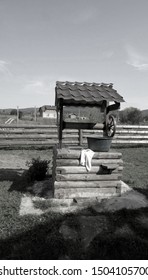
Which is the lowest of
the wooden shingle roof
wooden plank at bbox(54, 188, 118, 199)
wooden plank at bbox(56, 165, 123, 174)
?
wooden plank at bbox(54, 188, 118, 199)

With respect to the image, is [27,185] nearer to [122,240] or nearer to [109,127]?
[109,127]

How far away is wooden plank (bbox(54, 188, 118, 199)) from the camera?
19.4 ft

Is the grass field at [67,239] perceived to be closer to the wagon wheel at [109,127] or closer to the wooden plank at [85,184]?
the wooden plank at [85,184]

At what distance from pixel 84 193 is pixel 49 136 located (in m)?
8.41

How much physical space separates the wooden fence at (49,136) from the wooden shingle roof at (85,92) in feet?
20.5

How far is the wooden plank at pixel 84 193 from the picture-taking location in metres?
5.90

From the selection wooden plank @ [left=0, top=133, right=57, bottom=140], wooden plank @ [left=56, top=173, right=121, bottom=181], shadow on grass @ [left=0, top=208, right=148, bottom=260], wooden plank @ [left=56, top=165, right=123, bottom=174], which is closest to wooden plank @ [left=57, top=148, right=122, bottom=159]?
wooden plank @ [left=56, top=165, right=123, bottom=174]

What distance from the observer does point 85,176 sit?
236 inches

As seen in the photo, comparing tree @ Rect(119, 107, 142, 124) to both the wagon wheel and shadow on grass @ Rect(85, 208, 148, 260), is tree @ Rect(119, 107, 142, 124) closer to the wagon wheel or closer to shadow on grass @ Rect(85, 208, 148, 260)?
the wagon wheel

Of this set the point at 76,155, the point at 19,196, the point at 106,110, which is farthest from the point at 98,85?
the point at 19,196

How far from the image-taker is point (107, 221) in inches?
186

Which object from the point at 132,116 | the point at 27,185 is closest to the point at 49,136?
the point at 27,185

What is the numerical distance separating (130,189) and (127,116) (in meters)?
41.3
